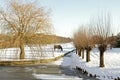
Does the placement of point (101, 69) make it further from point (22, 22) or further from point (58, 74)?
point (22, 22)

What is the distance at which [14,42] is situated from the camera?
3012 centimetres

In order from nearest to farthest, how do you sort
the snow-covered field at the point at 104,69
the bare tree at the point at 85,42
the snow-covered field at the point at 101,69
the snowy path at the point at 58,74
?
1. the snow-covered field at the point at 104,69
2. the snow-covered field at the point at 101,69
3. the snowy path at the point at 58,74
4. the bare tree at the point at 85,42

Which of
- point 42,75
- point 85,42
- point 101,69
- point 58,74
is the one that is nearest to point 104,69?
point 101,69

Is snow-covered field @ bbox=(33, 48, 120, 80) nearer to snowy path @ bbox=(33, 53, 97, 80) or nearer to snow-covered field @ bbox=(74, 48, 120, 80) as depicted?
snow-covered field @ bbox=(74, 48, 120, 80)

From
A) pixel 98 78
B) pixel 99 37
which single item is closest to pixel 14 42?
pixel 99 37

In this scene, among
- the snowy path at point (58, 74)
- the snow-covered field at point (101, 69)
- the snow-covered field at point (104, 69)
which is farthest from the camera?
the snowy path at point (58, 74)

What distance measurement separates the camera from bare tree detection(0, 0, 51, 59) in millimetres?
30594

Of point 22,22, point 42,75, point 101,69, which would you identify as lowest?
point 42,75

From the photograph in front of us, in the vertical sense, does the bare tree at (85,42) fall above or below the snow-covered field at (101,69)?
above

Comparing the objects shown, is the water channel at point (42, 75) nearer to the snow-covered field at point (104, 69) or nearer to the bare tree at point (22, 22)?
the snow-covered field at point (104, 69)

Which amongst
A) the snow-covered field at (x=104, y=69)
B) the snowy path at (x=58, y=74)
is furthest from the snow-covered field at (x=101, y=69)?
the snowy path at (x=58, y=74)

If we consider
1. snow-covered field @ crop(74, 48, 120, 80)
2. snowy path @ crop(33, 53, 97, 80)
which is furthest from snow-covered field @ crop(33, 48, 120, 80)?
snowy path @ crop(33, 53, 97, 80)

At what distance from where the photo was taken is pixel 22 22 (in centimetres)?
3084

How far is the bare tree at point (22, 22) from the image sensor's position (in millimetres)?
30594
